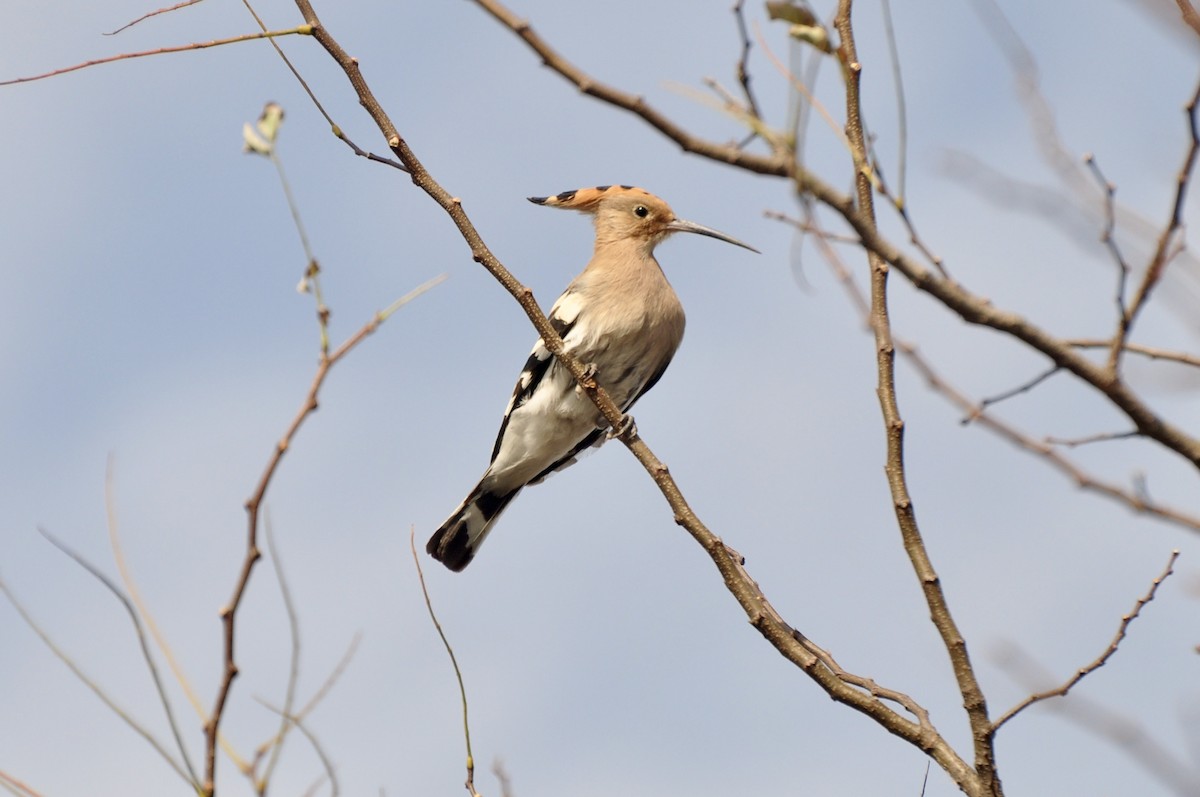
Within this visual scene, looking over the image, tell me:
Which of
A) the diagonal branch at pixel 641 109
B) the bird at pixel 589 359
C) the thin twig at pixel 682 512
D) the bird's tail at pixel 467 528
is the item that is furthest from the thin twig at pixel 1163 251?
the bird's tail at pixel 467 528

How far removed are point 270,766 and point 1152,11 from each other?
128 cm

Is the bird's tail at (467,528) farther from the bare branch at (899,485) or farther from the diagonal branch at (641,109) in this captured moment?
the diagonal branch at (641,109)

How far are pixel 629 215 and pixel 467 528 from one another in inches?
52.7

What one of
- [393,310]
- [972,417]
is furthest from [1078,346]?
[393,310]

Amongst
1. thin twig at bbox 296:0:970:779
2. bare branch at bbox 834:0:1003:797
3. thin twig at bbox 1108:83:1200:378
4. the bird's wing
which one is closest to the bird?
the bird's wing

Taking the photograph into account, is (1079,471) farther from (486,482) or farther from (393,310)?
(486,482)

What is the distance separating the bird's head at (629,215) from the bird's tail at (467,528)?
3.48 ft

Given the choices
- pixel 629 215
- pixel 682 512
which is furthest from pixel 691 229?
pixel 682 512

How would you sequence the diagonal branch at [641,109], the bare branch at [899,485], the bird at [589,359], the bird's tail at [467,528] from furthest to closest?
the bird's tail at [467,528] → the bird at [589,359] → the bare branch at [899,485] → the diagonal branch at [641,109]

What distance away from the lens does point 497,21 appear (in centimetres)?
131

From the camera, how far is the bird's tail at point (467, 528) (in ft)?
15.6

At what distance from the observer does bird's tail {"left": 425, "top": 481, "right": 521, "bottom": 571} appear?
15.6 ft

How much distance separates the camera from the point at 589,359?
14.5 ft

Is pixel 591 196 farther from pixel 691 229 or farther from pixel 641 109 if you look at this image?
pixel 641 109
